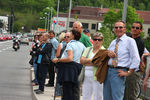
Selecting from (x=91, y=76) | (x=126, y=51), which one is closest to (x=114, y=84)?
(x=126, y=51)

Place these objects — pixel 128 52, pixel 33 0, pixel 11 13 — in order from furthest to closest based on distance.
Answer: pixel 33 0 < pixel 11 13 < pixel 128 52

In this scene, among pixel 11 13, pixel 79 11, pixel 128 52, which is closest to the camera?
pixel 128 52

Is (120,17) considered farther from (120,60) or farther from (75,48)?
(120,60)

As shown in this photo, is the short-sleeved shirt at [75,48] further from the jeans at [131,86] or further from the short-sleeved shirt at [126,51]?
the short-sleeved shirt at [126,51]

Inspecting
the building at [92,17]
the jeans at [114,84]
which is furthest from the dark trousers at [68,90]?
the building at [92,17]

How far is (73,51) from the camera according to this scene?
27.9ft

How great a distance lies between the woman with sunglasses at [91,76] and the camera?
810 centimetres

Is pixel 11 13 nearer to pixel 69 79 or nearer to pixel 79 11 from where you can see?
pixel 79 11

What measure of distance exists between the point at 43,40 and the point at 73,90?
391cm

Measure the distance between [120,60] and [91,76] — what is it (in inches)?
66.2

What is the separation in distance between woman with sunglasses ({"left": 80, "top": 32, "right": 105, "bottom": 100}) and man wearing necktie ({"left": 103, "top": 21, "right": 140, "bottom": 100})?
131cm

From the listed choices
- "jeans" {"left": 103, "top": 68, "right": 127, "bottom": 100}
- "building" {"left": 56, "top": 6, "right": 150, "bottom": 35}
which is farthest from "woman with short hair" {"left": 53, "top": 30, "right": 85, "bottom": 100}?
"building" {"left": 56, "top": 6, "right": 150, "bottom": 35}

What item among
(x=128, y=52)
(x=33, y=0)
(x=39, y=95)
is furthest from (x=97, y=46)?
(x=33, y=0)

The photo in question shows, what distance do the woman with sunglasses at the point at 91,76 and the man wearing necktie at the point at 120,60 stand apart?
4.28ft
